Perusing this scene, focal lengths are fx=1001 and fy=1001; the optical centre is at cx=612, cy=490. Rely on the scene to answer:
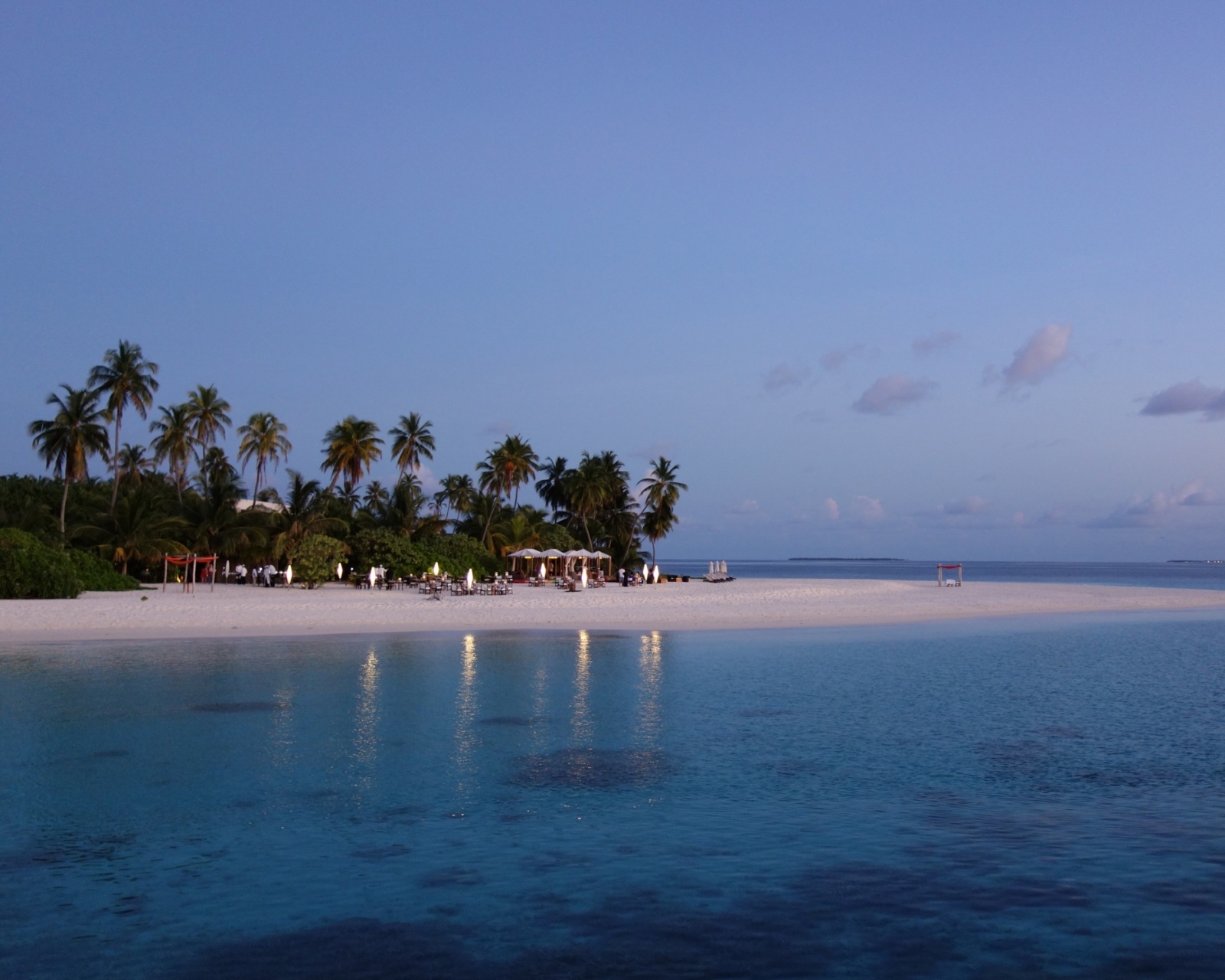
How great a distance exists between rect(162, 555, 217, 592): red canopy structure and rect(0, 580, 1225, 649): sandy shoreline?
907mm

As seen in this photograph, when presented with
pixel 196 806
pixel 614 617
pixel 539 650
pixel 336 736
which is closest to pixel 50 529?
pixel 614 617

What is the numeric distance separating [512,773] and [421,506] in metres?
52.7

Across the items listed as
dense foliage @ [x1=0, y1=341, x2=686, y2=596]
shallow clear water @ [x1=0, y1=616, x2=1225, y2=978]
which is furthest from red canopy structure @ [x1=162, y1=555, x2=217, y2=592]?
shallow clear water @ [x1=0, y1=616, x2=1225, y2=978]

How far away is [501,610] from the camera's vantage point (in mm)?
37500

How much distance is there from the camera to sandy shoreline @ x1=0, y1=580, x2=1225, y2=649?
30.5 metres

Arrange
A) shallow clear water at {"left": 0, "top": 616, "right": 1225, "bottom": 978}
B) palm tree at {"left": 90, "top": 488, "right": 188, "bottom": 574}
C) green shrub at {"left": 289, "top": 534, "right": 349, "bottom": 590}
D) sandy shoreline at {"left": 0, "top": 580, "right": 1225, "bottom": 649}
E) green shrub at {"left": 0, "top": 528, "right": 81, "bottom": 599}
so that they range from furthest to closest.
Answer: green shrub at {"left": 289, "top": 534, "right": 349, "bottom": 590}, palm tree at {"left": 90, "top": 488, "right": 188, "bottom": 574}, green shrub at {"left": 0, "top": 528, "right": 81, "bottom": 599}, sandy shoreline at {"left": 0, "top": 580, "right": 1225, "bottom": 649}, shallow clear water at {"left": 0, "top": 616, "right": 1225, "bottom": 978}

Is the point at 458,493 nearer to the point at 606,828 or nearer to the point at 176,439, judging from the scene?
the point at 176,439

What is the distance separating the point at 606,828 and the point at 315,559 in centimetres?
4247

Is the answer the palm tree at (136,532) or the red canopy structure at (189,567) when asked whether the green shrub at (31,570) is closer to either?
the red canopy structure at (189,567)

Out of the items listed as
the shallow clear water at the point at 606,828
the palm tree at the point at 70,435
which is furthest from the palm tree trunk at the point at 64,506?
the shallow clear water at the point at 606,828

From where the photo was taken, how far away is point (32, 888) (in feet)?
26.5

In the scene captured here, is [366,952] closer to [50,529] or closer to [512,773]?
[512,773]

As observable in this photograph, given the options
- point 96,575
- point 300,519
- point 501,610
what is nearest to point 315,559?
point 300,519

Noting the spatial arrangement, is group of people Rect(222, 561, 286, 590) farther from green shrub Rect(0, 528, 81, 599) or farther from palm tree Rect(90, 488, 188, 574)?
green shrub Rect(0, 528, 81, 599)
